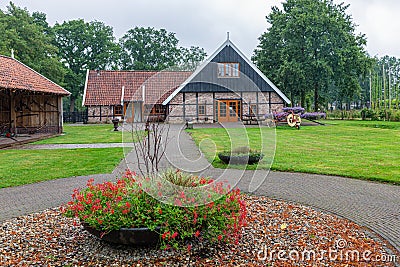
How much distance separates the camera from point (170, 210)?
4543 millimetres

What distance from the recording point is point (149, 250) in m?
4.71

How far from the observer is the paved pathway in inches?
241

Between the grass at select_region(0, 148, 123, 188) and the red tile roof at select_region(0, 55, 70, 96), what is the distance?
436cm

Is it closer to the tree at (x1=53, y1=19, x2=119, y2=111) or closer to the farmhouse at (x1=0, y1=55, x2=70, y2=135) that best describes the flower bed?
the farmhouse at (x1=0, y1=55, x2=70, y2=135)

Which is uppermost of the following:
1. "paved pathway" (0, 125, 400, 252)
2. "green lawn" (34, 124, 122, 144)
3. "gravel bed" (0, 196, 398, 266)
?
"green lawn" (34, 124, 122, 144)

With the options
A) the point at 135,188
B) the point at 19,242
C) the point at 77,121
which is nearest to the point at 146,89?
the point at 135,188

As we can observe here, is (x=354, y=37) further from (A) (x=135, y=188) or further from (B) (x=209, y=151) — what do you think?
(A) (x=135, y=188)

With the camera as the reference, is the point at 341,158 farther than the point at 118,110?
No

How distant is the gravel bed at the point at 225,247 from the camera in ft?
14.5

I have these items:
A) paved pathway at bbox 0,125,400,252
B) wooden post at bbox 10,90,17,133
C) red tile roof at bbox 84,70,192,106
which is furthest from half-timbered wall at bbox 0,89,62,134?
paved pathway at bbox 0,125,400,252

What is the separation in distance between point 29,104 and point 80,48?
31398 millimetres

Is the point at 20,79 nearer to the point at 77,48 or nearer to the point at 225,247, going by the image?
the point at 225,247

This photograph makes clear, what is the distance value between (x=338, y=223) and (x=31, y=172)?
7.84 m

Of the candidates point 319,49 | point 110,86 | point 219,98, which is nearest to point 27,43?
point 110,86
